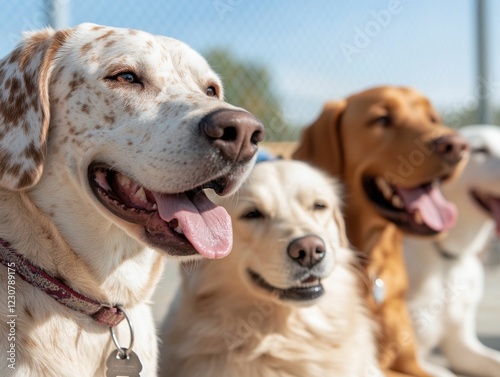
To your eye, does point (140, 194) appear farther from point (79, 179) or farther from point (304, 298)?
point (304, 298)

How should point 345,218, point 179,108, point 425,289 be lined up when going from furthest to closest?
point 425,289 < point 345,218 < point 179,108

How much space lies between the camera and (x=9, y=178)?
194cm

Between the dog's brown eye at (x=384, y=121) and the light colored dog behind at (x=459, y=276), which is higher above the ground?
the dog's brown eye at (x=384, y=121)

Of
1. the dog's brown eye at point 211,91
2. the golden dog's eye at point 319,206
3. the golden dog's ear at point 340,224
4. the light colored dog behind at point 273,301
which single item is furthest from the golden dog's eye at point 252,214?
the dog's brown eye at point 211,91

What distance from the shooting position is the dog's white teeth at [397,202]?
3.85 meters

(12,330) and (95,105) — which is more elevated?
(95,105)

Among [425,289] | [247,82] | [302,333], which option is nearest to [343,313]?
[302,333]

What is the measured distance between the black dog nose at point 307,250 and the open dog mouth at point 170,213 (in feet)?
2.39

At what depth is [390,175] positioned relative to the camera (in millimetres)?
3818

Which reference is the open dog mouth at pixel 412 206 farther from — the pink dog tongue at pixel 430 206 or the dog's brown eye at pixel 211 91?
the dog's brown eye at pixel 211 91

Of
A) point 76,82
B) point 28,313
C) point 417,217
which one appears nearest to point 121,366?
→ point 28,313

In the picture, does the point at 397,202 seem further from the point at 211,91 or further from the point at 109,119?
the point at 109,119

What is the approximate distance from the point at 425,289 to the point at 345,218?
0.76m

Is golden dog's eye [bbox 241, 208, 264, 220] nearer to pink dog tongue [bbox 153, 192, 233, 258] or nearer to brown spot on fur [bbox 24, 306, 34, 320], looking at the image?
pink dog tongue [bbox 153, 192, 233, 258]
